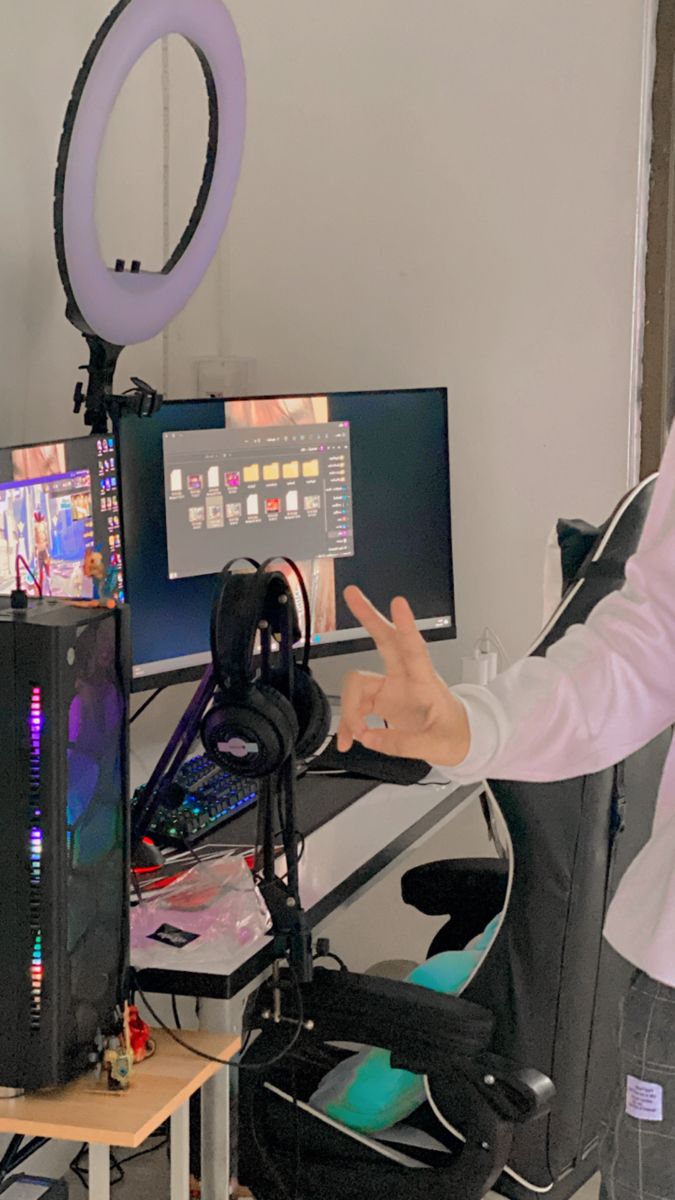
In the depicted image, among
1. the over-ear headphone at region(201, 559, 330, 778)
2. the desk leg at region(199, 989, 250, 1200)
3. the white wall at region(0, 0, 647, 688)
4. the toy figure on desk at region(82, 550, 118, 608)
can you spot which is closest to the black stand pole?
the toy figure on desk at region(82, 550, 118, 608)

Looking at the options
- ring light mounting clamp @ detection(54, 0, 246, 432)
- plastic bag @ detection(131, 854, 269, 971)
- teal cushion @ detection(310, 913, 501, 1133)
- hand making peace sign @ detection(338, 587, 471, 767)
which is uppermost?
ring light mounting clamp @ detection(54, 0, 246, 432)

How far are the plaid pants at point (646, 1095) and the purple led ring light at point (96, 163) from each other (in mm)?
1332

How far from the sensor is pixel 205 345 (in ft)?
9.22

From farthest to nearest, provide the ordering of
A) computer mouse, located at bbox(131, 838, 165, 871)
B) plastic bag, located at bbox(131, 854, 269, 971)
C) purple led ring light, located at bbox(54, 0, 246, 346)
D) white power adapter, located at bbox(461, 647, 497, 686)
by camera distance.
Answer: white power adapter, located at bbox(461, 647, 497, 686) < purple led ring light, located at bbox(54, 0, 246, 346) < computer mouse, located at bbox(131, 838, 165, 871) < plastic bag, located at bbox(131, 854, 269, 971)

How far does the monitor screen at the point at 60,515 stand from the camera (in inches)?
70.2

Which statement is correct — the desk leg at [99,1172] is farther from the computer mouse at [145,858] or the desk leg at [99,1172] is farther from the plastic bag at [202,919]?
the computer mouse at [145,858]

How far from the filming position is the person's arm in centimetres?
98

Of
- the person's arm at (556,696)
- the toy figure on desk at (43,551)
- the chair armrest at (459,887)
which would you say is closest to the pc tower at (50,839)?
the person's arm at (556,696)

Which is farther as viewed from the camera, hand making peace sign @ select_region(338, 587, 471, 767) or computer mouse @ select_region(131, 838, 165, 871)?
computer mouse @ select_region(131, 838, 165, 871)

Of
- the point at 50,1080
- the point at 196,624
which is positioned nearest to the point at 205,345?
the point at 196,624

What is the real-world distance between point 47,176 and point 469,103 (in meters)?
0.86

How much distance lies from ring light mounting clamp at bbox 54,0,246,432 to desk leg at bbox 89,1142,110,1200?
111 centimetres

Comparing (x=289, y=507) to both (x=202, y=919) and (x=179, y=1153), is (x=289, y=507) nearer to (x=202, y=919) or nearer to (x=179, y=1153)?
(x=202, y=919)

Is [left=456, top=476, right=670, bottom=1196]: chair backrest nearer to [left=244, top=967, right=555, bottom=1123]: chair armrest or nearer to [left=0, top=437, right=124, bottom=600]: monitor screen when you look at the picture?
[left=244, top=967, right=555, bottom=1123]: chair armrest
